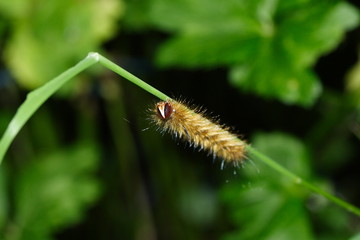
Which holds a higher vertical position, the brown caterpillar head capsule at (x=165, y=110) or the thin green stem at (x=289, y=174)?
the brown caterpillar head capsule at (x=165, y=110)

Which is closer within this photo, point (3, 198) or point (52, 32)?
point (52, 32)

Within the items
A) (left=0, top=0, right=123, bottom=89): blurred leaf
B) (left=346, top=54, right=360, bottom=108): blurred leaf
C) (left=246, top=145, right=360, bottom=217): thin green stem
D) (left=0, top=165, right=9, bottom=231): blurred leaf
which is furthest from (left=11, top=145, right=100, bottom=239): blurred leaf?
(left=246, top=145, right=360, bottom=217): thin green stem

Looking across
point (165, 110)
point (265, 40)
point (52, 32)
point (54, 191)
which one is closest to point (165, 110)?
point (165, 110)

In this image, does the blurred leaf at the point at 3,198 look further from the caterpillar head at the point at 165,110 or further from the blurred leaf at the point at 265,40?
the caterpillar head at the point at 165,110

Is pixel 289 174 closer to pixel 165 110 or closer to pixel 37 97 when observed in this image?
pixel 165 110

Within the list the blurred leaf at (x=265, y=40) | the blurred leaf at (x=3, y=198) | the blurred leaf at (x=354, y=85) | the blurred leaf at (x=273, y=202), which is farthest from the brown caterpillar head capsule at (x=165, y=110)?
the blurred leaf at (x=3, y=198)

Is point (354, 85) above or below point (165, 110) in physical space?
above
